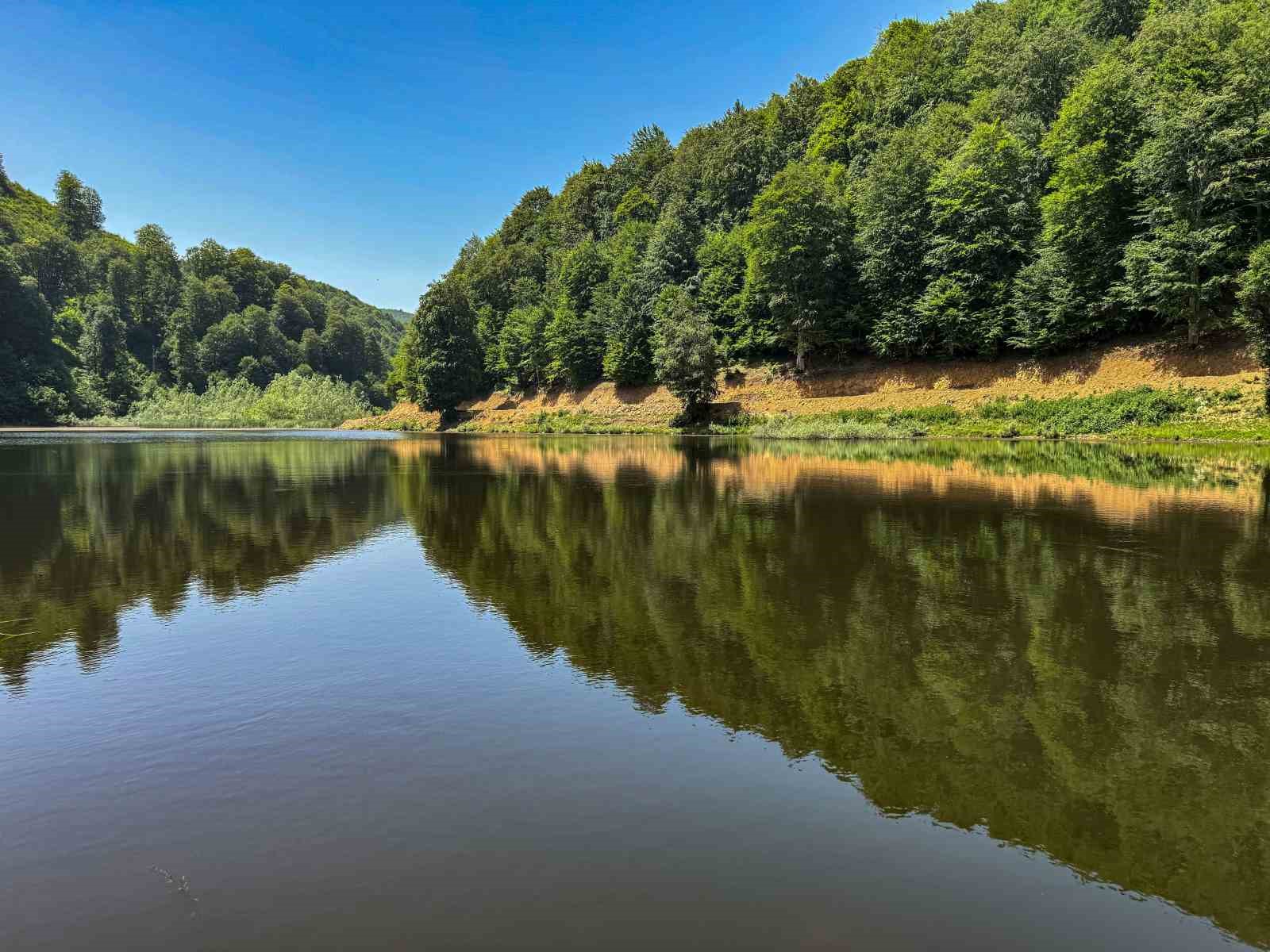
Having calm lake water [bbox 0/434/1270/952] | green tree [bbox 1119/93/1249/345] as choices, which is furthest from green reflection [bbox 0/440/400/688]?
green tree [bbox 1119/93/1249/345]

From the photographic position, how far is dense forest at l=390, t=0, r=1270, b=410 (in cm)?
4425

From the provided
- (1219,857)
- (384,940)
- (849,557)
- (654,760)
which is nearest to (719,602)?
(849,557)

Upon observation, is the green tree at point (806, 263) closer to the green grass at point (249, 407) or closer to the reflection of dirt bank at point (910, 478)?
the reflection of dirt bank at point (910, 478)

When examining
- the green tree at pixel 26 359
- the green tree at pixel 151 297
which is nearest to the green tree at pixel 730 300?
the green tree at pixel 26 359

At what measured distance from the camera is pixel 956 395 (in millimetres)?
55375

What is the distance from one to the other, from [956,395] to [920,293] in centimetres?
1131

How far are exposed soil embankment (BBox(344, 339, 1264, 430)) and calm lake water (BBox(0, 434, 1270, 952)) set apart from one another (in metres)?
37.0

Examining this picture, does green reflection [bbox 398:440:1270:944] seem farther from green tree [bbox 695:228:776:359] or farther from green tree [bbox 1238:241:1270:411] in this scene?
green tree [bbox 695:228:776:359]

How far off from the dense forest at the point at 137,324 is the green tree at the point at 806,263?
9490cm

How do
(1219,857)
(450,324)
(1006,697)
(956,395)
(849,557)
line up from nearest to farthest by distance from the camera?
1. (1219,857)
2. (1006,697)
3. (849,557)
4. (956,395)
5. (450,324)

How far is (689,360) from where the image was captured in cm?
6419

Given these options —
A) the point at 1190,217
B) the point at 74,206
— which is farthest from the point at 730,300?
the point at 74,206

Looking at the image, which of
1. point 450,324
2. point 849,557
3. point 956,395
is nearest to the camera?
point 849,557

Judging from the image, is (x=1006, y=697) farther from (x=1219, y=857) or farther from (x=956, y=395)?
(x=956, y=395)
